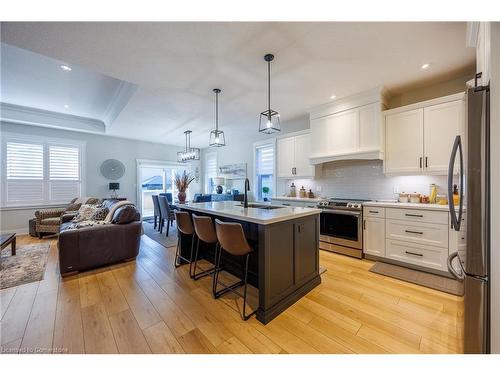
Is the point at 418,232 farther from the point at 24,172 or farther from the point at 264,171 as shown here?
the point at 24,172

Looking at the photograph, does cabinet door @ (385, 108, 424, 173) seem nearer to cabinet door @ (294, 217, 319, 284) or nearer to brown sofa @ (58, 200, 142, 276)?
cabinet door @ (294, 217, 319, 284)

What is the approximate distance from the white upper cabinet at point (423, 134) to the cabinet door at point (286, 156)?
5.91ft

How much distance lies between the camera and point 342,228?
3.40 metres

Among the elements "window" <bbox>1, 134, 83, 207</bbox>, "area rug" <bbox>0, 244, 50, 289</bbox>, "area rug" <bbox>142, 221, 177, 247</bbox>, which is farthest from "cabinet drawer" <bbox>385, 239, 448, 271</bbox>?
"window" <bbox>1, 134, 83, 207</bbox>

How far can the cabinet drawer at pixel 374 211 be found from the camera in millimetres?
3020

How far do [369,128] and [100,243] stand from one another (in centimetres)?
455

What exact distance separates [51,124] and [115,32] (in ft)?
15.9

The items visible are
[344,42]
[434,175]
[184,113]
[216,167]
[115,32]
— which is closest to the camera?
[115,32]

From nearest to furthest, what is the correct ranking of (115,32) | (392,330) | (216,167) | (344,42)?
(392,330)
(115,32)
(344,42)
(216,167)

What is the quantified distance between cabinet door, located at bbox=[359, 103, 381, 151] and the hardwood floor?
6.57 feet

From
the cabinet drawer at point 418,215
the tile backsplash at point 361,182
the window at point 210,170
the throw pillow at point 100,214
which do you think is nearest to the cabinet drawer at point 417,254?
the cabinet drawer at point 418,215

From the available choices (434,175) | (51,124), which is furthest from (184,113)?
(434,175)

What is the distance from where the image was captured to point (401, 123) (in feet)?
9.99
